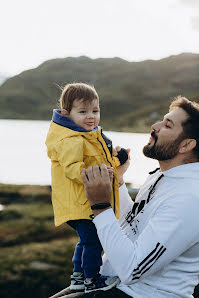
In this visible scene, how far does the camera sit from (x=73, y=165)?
376 cm

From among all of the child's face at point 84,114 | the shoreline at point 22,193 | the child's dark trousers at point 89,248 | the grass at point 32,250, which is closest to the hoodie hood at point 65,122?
the child's face at point 84,114

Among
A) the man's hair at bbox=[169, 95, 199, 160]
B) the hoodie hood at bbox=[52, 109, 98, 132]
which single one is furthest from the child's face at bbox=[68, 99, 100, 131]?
the man's hair at bbox=[169, 95, 199, 160]

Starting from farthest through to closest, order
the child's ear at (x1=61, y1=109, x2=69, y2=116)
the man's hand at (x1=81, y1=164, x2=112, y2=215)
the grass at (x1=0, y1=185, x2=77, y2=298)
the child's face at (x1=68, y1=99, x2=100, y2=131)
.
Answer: the grass at (x1=0, y1=185, x2=77, y2=298) → the child's ear at (x1=61, y1=109, x2=69, y2=116) → the child's face at (x1=68, y1=99, x2=100, y2=131) → the man's hand at (x1=81, y1=164, x2=112, y2=215)

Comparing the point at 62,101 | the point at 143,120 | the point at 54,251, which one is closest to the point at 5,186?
the point at 54,251

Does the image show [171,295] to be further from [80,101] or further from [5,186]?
[5,186]

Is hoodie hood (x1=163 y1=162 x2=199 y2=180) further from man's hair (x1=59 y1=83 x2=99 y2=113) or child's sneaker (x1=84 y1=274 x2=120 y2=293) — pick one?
man's hair (x1=59 y1=83 x2=99 y2=113)

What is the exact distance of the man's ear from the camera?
3811 mm

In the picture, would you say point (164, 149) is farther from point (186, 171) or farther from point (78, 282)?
point (78, 282)

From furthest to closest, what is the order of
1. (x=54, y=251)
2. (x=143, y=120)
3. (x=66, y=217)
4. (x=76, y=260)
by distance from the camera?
(x=143, y=120)
(x=54, y=251)
(x=76, y=260)
(x=66, y=217)

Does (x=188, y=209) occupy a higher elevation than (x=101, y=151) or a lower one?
lower

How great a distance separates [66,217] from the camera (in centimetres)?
384

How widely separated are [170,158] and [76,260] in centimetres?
166

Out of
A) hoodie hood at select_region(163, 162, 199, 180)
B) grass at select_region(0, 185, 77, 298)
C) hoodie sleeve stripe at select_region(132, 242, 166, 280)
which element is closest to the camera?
hoodie sleeve stripe at select_region(132, 242, 166, 280)

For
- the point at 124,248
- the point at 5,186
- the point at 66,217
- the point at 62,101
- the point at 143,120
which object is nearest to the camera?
the point at 124,248
